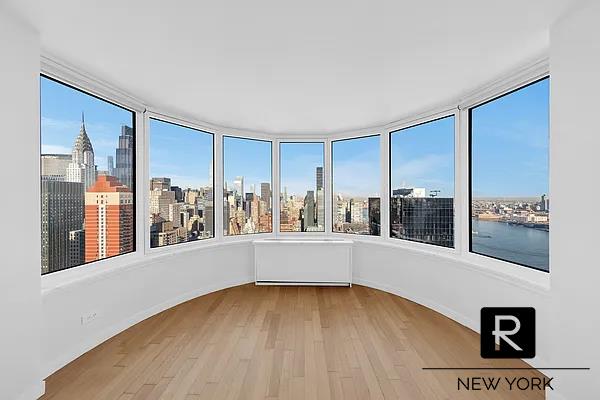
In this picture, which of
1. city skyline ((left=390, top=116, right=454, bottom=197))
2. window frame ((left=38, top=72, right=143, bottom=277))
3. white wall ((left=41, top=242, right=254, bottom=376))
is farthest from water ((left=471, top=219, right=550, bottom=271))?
window frame ((left=38, top=72, right=143, bottom=277))

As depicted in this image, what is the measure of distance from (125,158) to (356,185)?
3561 mm

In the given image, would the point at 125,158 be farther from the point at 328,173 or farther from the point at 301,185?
the point at 328,173

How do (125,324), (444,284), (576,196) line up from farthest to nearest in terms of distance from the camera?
1. (444,284)
2. (125,324)
3. (576,196)

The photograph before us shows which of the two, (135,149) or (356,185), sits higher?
(135,149)

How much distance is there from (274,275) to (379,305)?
1.76 m

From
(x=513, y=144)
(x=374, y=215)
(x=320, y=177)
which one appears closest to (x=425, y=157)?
(x=374, y=215)

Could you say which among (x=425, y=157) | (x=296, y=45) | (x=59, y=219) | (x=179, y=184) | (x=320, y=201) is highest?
(x=296, y=45)

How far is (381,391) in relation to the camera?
7.87 feet

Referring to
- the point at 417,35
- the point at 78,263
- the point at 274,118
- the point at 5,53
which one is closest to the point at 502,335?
the point at 417,35

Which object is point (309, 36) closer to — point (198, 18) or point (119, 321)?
point (198, 18)

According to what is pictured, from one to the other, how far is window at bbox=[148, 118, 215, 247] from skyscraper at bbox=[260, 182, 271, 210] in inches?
37.9

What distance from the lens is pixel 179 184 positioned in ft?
15.3

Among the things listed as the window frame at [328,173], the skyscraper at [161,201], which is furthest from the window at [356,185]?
the skyscraper at [161,201]

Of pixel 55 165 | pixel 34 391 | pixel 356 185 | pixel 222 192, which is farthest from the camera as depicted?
pixel 356 185
